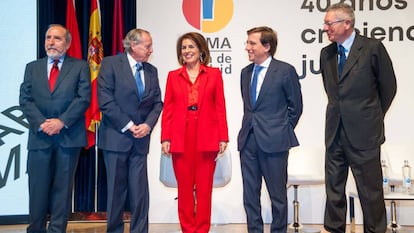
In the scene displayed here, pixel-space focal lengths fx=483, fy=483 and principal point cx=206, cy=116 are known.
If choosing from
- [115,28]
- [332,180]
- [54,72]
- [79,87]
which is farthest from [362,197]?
[115,28]

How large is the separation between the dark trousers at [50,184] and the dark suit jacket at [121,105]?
321 mm

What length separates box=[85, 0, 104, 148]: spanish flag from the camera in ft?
→ 16.5

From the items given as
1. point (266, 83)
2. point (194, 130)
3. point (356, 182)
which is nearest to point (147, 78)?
point (194, 130)

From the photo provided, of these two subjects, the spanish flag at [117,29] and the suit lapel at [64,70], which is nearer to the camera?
the suit lapel at [64,70]

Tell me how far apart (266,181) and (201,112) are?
0.73 meters

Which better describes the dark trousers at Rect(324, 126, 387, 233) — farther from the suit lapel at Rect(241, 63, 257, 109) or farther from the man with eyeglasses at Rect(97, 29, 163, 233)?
the man with eyeglasses at Rect(97, 29, 163, 233)

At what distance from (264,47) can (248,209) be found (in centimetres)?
126

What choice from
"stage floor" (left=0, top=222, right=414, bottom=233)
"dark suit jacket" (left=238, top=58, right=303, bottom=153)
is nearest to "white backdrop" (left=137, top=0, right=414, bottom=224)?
"stage floor" (left=0, top=222, right=414, bottom=233)

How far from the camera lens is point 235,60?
17.0 ft

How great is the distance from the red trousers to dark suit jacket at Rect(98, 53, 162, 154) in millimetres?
301

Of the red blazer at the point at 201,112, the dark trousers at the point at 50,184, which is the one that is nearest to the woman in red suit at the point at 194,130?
the red blazer at the point at 201,112

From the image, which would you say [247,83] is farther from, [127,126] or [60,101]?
[60,101]

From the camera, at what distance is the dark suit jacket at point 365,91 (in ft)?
11.2

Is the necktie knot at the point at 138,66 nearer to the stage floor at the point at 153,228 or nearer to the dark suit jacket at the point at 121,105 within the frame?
the dark suit jacket at the point at 121,105
